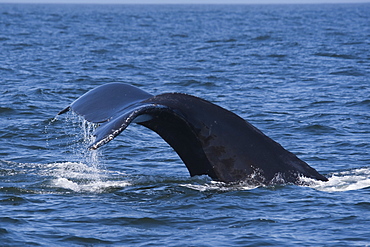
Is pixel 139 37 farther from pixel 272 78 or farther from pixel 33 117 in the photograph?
pixel 33 117

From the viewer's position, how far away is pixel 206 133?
7.06 metres

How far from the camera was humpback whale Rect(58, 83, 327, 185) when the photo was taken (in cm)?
697

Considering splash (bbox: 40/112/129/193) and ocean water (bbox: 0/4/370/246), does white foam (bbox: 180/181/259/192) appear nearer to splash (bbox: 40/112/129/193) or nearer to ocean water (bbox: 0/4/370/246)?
ocean water (bbox: 0/4/370/246)

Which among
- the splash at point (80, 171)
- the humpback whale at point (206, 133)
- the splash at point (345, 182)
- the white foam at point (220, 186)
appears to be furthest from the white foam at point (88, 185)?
the splash at point (345, 182)

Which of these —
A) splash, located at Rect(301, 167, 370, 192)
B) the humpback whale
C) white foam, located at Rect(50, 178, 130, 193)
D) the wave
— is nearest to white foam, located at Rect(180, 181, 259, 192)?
the wave

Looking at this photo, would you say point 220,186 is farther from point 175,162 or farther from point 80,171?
point 175,162

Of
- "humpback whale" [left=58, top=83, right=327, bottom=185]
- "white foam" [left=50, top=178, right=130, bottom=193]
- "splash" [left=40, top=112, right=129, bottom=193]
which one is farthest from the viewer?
"splash" [left=40, top=112, right=129, bottom=193]

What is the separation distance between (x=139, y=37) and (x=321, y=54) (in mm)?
12619

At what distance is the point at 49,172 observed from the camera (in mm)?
9633

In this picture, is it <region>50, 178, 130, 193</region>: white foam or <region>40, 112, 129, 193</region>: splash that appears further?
<region>40, 112, 129, 193</region>: splash

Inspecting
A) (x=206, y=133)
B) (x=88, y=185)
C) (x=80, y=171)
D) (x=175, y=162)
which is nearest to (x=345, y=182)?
(x=206, y=133)

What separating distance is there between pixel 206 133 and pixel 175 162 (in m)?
3.83

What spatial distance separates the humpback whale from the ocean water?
412 millimetres

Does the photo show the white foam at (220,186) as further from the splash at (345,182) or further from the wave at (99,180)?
the splash at (345,182)
